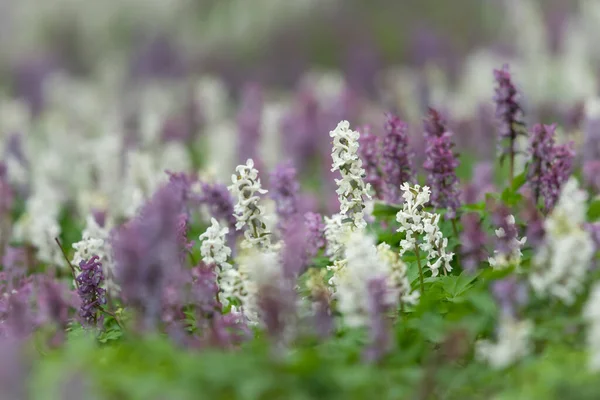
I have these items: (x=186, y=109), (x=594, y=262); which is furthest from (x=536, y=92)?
(x=594, y=262)

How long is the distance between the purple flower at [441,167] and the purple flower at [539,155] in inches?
20.3

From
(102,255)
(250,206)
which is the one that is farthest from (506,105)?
(102,255)

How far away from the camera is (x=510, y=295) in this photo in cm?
425

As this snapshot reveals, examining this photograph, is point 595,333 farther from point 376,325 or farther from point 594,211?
point 594,211

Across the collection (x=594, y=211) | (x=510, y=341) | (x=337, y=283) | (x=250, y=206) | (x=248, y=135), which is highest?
(x=248, y=135)

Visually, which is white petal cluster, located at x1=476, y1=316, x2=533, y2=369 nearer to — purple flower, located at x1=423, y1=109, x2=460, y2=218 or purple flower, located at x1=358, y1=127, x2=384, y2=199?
purple flower, located at x1=423, y1=109, x2=460, y2=218

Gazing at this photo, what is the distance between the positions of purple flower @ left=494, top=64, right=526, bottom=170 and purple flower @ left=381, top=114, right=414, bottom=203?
691mm

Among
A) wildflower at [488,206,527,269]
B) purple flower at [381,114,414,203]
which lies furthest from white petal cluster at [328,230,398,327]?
purple flower at [381,114,414,203]

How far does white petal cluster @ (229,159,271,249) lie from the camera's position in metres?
5.45

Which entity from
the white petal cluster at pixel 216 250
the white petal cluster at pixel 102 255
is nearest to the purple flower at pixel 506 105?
the white petal cluster at pixel 216 250

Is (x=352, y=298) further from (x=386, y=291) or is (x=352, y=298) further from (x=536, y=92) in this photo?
(x=536, y=92)

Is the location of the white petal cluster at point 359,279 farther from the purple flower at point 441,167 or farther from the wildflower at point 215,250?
the purple flower at point 441,167

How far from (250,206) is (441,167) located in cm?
→ 128

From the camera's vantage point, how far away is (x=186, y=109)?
15344 millimetres
